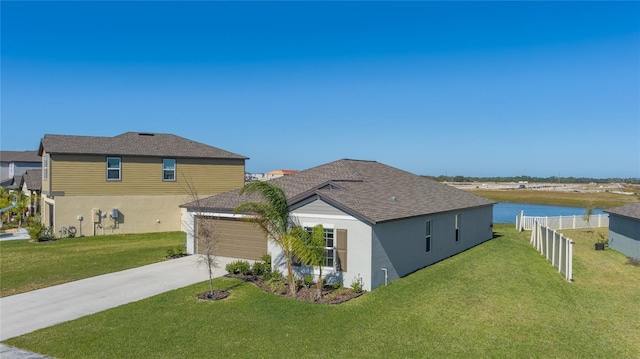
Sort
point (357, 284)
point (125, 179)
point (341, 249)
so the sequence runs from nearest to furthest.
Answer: point (357, 284) < point (341, 249) < point (125, 179)

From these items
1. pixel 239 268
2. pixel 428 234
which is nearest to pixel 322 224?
pixel 239 268

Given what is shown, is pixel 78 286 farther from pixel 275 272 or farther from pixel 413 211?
pixel 413 211

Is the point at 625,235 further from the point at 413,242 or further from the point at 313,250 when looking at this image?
the point at 313,250

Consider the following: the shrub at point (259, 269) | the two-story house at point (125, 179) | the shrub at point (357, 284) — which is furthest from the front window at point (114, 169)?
the shrub at point (357, 284)

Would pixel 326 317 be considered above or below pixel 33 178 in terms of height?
below

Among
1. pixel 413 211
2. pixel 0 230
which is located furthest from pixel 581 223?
pixel 0 230

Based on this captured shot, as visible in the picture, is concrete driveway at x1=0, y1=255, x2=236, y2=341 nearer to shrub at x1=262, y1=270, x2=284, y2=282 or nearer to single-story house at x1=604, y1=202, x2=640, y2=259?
shrub at x1=262, y1=270, x2=284, y2=282

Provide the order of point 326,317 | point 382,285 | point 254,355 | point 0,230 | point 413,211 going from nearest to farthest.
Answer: point 254,355 → point 326,317 → point 382,285 → point 413,211 → point 0,230
